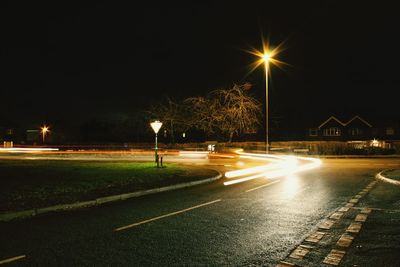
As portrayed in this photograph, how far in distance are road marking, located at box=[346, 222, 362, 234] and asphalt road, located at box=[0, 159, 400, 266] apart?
4.1 inches

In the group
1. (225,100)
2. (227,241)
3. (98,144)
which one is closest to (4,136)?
(98,144)

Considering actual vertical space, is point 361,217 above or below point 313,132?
below

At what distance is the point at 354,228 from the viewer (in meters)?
7.57

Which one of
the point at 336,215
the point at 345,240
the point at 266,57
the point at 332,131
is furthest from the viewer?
the point at 332,131

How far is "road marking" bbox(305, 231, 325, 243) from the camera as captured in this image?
6.69m

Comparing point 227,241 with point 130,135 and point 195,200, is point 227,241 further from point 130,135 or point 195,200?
point 130,135

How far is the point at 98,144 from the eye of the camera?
61.9 metres

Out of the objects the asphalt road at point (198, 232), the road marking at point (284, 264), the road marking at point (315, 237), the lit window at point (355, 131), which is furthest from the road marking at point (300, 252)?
the lit window at point (355, 131)

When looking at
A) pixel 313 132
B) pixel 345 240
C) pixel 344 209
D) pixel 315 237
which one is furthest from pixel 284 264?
pixel 313 132

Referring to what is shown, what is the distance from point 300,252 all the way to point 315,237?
40.9 inches

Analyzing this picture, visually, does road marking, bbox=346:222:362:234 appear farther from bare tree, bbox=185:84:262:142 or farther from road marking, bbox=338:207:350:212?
bare tree, bbox=185:84:262:142

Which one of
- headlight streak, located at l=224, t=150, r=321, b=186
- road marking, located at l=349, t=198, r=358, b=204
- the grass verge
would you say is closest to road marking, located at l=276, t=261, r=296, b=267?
road marking, located at l=349, t=198, r=358, b=204

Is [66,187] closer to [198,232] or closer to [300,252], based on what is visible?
[198,232]

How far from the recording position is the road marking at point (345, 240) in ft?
21.1
